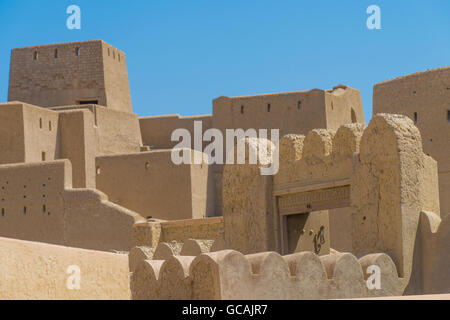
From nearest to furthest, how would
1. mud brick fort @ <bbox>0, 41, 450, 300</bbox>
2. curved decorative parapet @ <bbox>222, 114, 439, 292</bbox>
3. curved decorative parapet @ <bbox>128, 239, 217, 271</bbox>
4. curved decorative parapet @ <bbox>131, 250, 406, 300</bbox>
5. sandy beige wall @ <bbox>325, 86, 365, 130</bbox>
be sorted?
curved decorative parapet @ <bbox>131, 250, 406, 300</bbox>
mud brick fort @ <bbox>0, 41, 450, 300</bbox>
curved decorative parapet @ <bbox>222, 114, 439, 292</bbox>
curved decorative parapet @ <bbox>128, 239, 217, 271</bbox>
sandy beige wall @ <bbox>325, 86, 365, 130</bbox>

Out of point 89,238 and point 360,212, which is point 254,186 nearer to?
point 360,212

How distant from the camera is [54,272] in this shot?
23.4 ft

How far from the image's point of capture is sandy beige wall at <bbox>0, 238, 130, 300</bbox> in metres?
6.74

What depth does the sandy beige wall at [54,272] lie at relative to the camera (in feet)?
22.1

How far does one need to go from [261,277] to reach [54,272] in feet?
8.57

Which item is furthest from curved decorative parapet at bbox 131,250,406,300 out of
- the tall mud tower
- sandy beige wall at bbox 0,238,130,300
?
the tall mud tower

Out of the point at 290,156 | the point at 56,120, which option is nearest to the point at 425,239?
the point at 290,156

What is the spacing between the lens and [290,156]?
12656 mm

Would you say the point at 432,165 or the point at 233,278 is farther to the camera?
the point at 432,165

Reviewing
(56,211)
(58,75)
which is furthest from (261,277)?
(58,75)

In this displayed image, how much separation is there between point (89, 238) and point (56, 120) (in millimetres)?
5761

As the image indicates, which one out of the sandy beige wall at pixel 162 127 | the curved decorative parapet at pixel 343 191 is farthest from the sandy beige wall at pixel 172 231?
the sandy beige wall at pixel 162 127

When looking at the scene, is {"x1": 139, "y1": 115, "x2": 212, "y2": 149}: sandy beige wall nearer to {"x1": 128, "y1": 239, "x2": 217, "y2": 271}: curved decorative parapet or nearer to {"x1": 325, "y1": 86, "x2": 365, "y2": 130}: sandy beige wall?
{"x1": 325, "y1": 86, "x2": 365, "y2": 130}: sandy beige wall

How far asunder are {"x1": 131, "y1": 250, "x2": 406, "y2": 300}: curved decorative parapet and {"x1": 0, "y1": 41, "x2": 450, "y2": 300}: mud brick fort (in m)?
0.02
